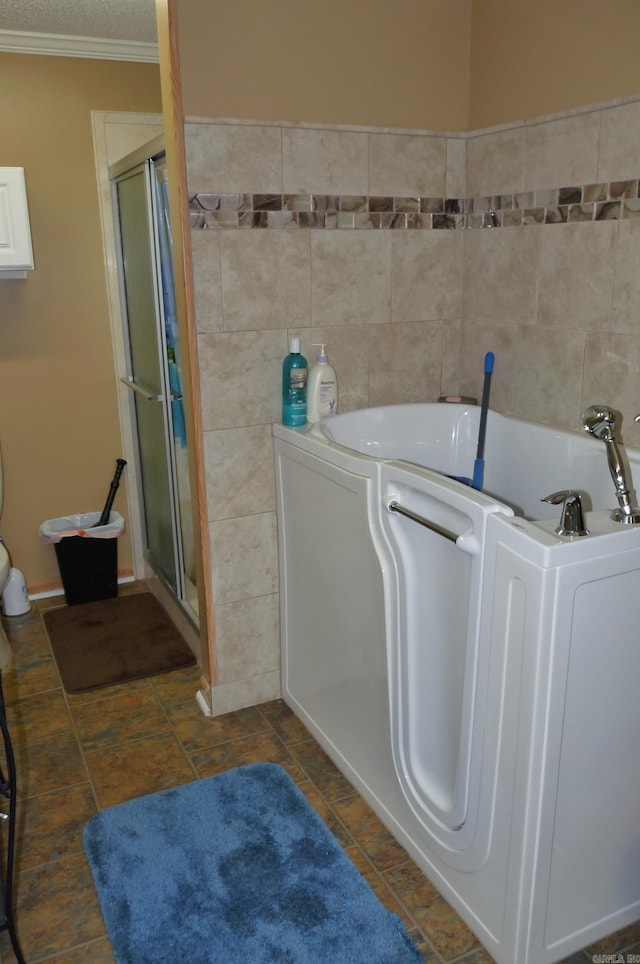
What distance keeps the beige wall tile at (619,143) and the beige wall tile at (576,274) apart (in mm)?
115

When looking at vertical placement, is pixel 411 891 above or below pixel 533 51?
below

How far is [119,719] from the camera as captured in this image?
238cm

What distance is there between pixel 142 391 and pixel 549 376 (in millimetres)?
1427

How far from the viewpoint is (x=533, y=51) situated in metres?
2.01

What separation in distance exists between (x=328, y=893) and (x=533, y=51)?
82.6 inches

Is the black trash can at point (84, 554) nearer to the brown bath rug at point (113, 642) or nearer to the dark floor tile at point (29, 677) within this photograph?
the brown bath rug at point (113, 642)

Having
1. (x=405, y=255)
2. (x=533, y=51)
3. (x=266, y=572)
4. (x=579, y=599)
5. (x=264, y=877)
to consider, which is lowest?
(x=264, y=877)

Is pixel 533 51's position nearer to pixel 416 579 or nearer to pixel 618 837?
pixel 416 579

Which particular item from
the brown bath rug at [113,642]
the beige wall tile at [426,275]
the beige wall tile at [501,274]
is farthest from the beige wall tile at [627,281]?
the brown bath rug at [113,642]

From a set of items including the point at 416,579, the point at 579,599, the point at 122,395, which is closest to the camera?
the point at 579,599

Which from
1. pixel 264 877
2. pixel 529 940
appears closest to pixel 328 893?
pixel 264 877

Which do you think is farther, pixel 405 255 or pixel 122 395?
pixel 122 395

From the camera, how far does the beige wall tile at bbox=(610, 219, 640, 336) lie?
1796 mm

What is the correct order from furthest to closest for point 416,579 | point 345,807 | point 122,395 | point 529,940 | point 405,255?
1. point 122,395
2. point 405,255
3. point 345,807
4. point 416,579
5. point 529,940
